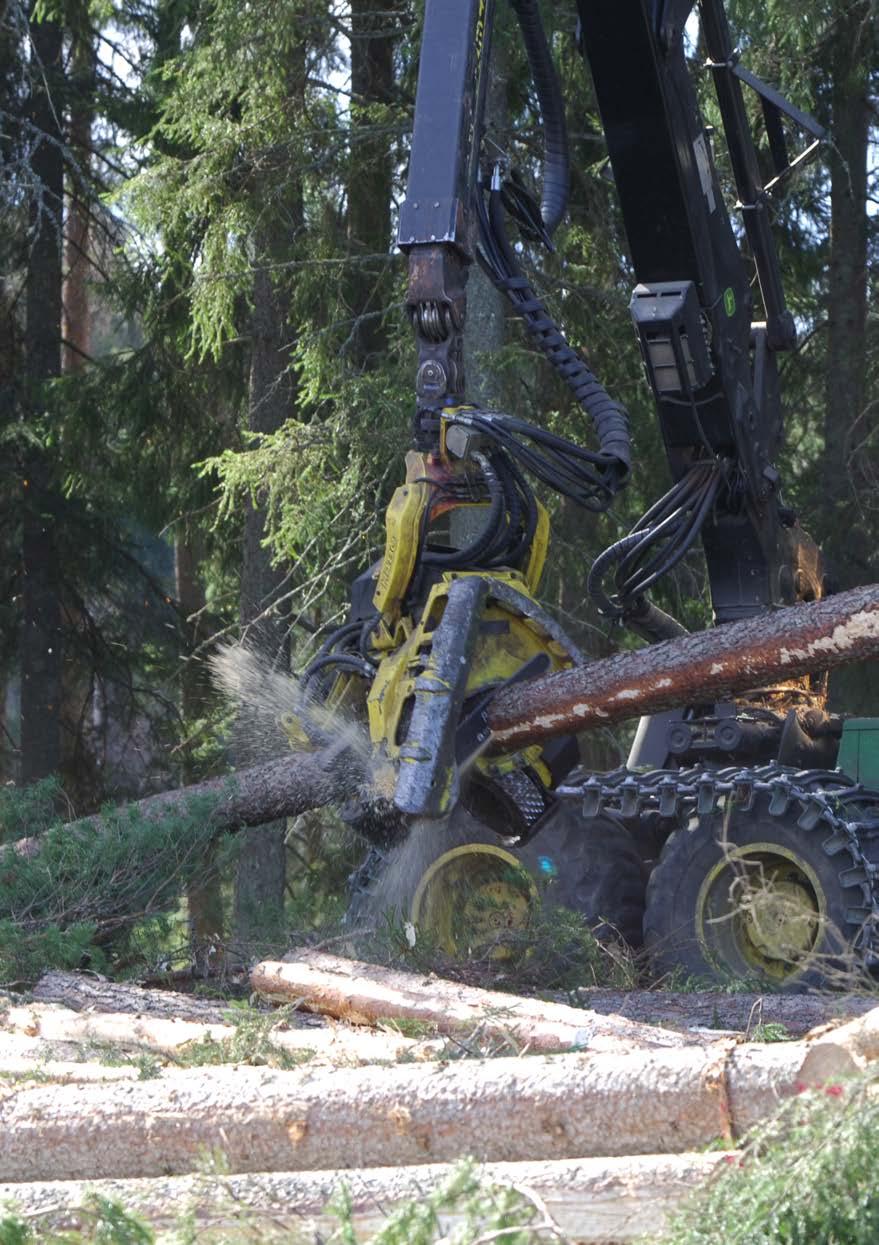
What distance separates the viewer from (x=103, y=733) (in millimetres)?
17734

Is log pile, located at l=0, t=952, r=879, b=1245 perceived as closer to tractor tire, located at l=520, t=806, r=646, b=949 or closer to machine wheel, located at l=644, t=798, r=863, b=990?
machine wheel, located at l=644, t=798, r=863, b=990

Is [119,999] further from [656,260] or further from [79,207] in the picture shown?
[79,207]

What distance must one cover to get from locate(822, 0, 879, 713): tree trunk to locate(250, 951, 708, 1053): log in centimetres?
855

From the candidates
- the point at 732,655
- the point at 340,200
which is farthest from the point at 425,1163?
the point at 340,200

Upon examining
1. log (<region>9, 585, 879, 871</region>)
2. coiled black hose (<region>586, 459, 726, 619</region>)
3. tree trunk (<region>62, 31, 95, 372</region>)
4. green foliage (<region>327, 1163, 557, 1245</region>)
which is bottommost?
green foliage (<region>327, 1163, 557, 1245</region>)

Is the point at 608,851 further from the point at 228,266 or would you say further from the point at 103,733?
the point at 103,733

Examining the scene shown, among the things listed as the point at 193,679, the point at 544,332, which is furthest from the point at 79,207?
the point at 544,332

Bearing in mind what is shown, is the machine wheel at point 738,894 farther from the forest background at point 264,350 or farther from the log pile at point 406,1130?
the forest background at point 264,350

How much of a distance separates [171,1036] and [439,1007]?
0.92 m

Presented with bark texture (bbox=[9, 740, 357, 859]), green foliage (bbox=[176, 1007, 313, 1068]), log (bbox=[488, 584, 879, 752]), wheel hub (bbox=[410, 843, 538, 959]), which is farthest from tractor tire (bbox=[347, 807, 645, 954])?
green foliage (bbox=[176, 1007, 313, 1068])

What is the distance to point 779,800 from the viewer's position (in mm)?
7367

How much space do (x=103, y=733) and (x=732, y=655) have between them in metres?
11.6

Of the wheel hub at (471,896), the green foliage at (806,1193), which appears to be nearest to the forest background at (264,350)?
the wheel hub at (471,896)

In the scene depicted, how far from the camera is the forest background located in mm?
12797
